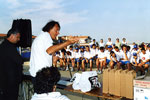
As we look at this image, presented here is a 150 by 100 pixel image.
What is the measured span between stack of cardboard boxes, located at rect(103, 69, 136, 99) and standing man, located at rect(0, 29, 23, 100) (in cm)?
131

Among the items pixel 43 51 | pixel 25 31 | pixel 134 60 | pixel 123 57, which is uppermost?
pixel 25 31

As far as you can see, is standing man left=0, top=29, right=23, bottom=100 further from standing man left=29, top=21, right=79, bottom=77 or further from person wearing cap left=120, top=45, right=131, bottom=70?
person wearing cap left=120, top=45, right=131, bottom=70

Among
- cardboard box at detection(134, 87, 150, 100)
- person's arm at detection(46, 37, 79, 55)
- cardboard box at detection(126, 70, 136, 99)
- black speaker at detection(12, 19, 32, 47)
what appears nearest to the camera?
cardboard box at detection(134, 87, 150, 100)

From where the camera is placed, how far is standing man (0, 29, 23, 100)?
221 centimetres

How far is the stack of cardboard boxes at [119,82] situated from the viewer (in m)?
1.90

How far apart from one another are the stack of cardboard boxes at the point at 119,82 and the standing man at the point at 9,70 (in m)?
1.31

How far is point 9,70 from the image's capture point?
2.26m

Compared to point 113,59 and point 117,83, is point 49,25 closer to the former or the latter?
point 117,83

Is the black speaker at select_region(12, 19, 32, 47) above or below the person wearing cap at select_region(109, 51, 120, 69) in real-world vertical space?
above

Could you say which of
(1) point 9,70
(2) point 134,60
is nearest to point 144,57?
(2) point 134,60

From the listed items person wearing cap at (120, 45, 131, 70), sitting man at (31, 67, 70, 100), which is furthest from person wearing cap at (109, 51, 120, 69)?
sitting man at (31, 67, 70, 100)

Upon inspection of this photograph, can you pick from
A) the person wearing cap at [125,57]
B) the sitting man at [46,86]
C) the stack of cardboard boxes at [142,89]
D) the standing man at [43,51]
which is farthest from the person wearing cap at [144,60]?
the sitting man at [46,86]

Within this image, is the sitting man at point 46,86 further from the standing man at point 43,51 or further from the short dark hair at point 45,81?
the standing man at point 43,51

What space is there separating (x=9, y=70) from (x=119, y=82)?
1526 millimetres
